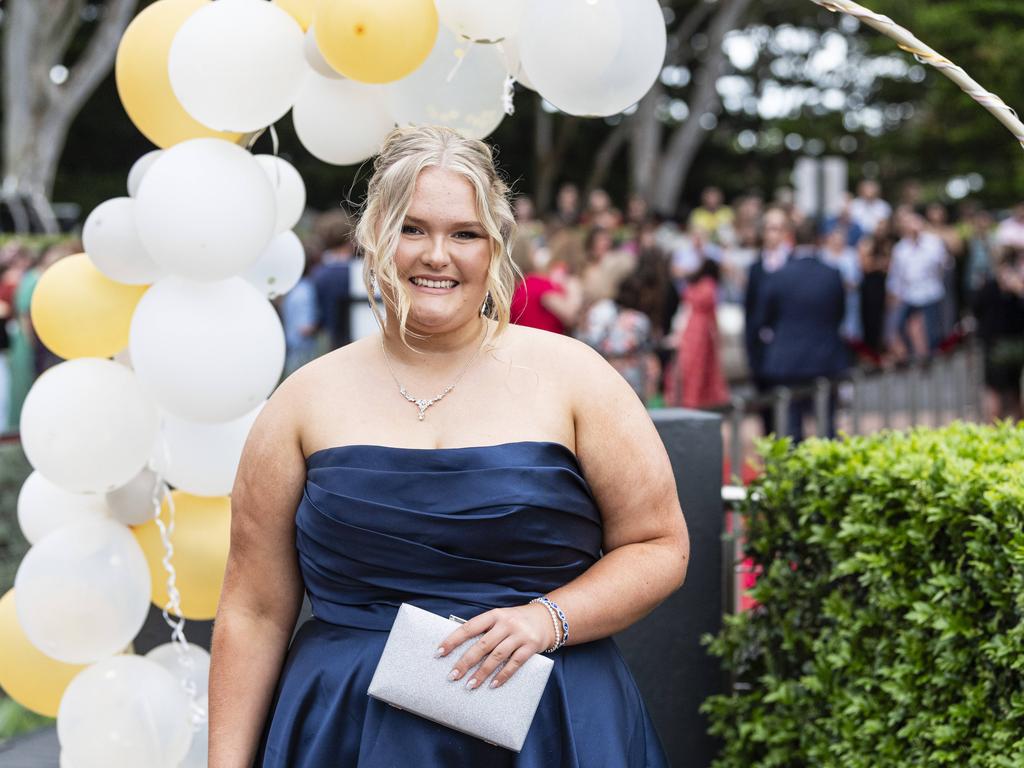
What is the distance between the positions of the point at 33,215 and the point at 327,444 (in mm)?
21154

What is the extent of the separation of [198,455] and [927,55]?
7.38 feet

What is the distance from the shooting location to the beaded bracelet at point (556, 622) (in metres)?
2.54

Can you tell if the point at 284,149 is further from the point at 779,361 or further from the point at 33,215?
the point at 779,361

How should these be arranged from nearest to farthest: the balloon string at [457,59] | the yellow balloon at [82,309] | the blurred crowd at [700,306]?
the balloon string at [457,59], the yellow balloon at [82,309], the blurred crowd at [700,306]

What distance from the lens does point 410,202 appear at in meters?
2.58

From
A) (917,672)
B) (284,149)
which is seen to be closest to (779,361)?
(917,672)

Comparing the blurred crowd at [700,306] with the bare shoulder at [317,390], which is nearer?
the bare shoulder at [317,390]

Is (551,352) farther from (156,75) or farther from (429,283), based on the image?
(156,75)

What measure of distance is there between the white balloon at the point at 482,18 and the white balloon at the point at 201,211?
0.71 m

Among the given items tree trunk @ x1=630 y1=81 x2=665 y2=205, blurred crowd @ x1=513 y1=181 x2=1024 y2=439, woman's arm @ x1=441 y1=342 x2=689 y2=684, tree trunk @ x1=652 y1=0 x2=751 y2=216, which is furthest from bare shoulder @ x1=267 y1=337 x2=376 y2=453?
tree trunk @ x1=630 y1=81 x2=665 y2=205

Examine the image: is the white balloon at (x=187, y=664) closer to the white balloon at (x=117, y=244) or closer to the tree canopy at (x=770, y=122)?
the white balloon at (x=117, y=244)

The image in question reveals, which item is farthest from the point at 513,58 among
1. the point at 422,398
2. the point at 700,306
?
the point at 700,306

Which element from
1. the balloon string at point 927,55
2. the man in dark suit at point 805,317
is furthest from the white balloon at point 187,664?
the man in dark suit at point 805,317

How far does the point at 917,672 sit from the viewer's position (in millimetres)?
3559
